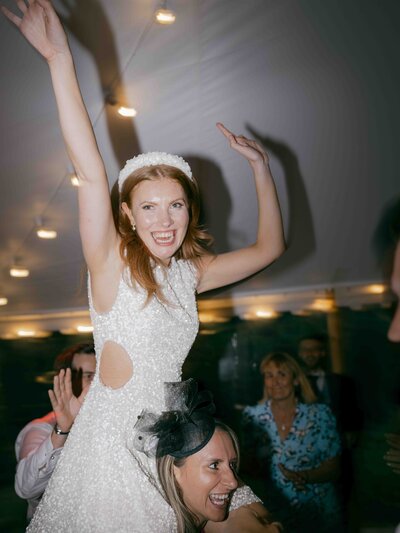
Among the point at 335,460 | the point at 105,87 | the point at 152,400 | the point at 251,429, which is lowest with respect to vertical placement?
the point at 335,460

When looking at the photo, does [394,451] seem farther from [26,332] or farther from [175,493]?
[26,332]

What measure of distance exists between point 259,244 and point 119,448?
0.41 m

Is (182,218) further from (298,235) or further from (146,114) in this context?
(298,235)

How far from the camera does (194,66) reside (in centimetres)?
126

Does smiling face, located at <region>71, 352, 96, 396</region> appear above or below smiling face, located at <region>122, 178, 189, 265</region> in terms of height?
below

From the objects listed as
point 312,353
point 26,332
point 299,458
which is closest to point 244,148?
point 26,332

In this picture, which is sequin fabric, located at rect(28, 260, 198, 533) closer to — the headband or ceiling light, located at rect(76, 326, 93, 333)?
the headband

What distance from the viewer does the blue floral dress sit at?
1438mm

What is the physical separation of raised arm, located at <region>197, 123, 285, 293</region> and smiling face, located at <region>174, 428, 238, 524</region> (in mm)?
265

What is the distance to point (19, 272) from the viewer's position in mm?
1388

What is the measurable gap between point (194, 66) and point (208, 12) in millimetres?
122

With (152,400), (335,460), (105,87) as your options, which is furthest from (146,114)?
(335,460)

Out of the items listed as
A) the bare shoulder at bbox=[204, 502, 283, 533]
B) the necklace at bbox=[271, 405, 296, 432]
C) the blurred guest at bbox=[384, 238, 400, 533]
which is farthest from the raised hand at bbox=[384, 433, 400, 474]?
the bare shoulder at bbox=[204, 502, 283, 533]

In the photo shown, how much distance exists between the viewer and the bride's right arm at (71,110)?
0.73 meters
